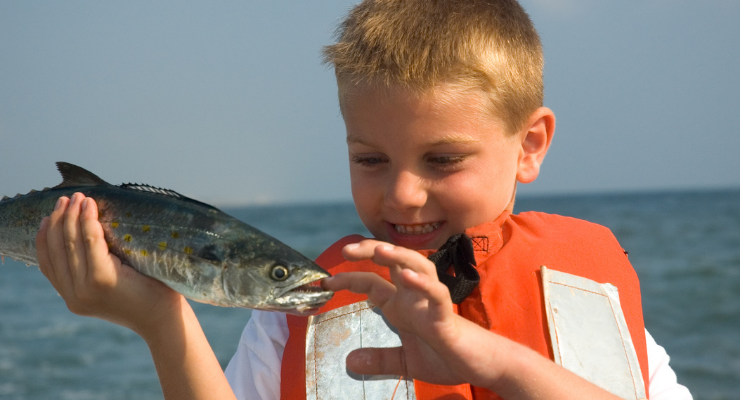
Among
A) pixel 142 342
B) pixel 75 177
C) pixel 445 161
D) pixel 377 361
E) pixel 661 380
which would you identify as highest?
pixel 75 177

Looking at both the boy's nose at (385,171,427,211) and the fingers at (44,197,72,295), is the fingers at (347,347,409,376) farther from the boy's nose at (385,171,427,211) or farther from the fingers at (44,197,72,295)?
the fingers at (44,197,72,295)

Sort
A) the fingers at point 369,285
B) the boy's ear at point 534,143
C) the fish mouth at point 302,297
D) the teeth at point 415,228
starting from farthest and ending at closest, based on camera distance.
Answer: the boy's ear at point 534,143
the teeth at point 415,228
the fish mouth at point 302,297
the fingers at point 369,285

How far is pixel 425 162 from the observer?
260 centimetres

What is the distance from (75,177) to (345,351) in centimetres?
129

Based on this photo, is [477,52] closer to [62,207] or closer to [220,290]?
[220,290]

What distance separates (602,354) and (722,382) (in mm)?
7860

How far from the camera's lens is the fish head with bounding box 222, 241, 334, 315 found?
2.05 metres

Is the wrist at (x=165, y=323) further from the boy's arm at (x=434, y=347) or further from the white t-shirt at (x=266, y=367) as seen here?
the boy's arm at (x=434, y=347)

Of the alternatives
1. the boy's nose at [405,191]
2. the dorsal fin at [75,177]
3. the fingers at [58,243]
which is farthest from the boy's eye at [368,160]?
the fingers at [58,243]

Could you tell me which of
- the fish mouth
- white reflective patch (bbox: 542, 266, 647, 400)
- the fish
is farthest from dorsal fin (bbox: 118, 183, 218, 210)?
white reflective patch (bbox: 542, 266, 647, 400)

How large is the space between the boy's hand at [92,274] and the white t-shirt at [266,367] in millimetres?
557

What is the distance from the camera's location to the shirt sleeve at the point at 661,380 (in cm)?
282

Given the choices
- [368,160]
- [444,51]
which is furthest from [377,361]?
[444,51]

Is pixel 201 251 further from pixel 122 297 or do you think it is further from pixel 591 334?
pixel 591 334
